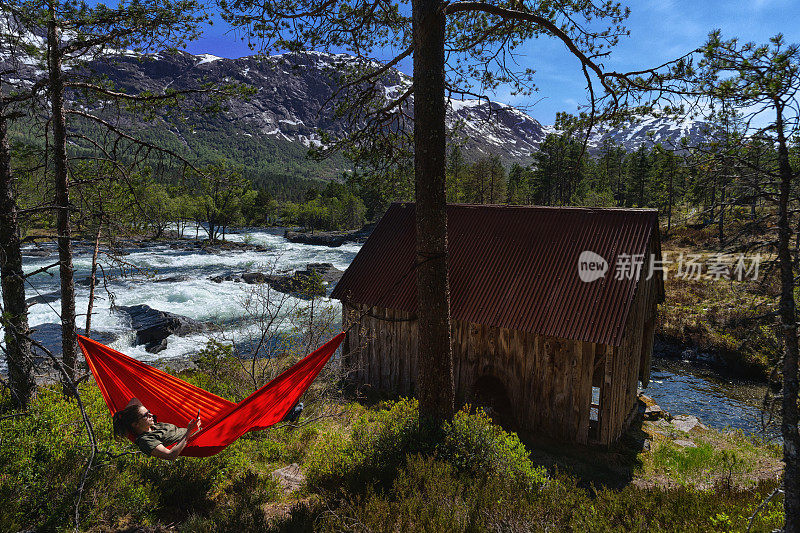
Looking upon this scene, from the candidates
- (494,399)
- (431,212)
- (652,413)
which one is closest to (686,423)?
(652,413)

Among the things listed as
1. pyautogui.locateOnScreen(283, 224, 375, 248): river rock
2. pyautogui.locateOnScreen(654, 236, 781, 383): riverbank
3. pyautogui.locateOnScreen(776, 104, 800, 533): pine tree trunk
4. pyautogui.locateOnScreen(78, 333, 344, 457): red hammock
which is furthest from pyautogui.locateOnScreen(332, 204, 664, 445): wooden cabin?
pyautogui.locateOnScreen(283, 224, 375, 248): river rock

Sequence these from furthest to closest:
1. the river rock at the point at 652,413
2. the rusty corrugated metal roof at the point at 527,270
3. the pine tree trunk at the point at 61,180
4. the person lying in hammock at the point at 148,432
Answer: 1. the river rock at the point at 652,413
2. the rusty corrugated metal roof at the point at 527,270
3. the pine tree trunk at the point at 61,180
4. the person lying in hammock at the point at 148,432

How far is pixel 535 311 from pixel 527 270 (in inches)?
41.6

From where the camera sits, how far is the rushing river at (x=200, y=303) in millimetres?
13992

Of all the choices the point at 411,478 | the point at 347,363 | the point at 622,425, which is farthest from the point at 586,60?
the point at 347,363

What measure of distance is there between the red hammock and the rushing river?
1111 millimetres

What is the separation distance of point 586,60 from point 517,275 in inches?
192

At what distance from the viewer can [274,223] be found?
77.2 meters

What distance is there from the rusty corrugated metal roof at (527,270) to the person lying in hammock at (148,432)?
615cm

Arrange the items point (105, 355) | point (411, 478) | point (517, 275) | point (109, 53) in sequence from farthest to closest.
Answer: point (517, 275), point (109, 53), point (105, 355), point (411, 478)

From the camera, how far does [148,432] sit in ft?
15.0

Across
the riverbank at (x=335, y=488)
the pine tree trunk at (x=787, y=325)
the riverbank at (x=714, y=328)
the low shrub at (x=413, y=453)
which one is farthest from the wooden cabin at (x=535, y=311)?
the riverbank at (x=714, y=328)

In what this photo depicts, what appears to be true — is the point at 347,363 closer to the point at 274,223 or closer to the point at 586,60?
the point at 586,60

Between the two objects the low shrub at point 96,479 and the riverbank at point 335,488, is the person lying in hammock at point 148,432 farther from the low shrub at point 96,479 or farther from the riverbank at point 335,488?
the riverbank at point 335,488
